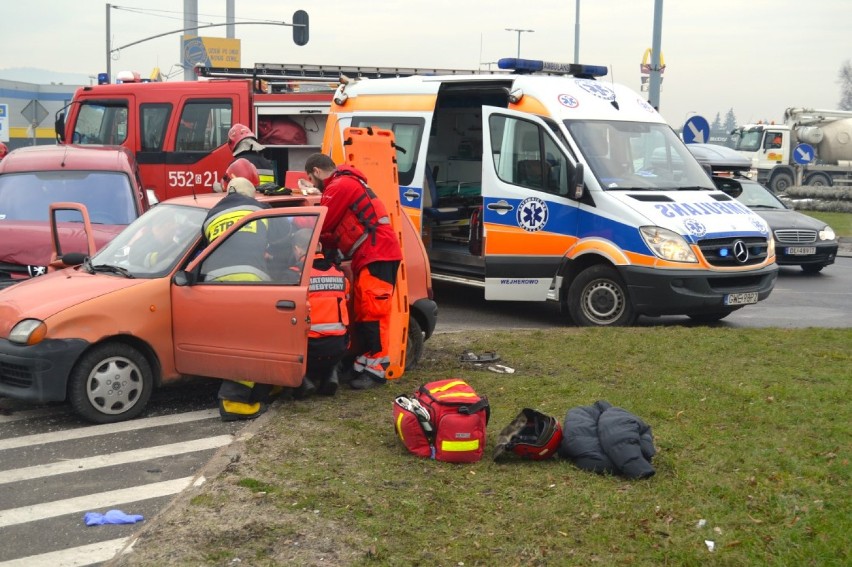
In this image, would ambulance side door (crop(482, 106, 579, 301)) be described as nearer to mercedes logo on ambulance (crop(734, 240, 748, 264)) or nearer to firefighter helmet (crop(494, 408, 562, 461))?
mercedes logo on ambulance (crop(734, 240, 748, 264))

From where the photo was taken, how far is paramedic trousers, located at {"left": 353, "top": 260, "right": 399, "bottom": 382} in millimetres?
7992

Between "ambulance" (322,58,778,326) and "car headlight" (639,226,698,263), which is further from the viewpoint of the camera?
"ambulance" (322,58,778,326)

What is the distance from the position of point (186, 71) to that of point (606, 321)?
27.9 meters

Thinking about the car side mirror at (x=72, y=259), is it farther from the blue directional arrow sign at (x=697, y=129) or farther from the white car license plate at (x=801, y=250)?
the blue directional arrow sign at (x=697, y=129)

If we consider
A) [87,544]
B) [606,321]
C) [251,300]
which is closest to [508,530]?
[87,544]

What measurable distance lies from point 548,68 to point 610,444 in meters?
7.51

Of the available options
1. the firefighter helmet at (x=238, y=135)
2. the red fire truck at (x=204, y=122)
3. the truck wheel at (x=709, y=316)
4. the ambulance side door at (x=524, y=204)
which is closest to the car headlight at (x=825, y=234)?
the truck wheel at (x=709, y=316)

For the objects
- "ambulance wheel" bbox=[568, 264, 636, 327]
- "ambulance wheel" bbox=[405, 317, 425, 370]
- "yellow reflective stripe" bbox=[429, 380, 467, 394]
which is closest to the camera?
"yellow reflective stripe" bbox=[429, 380, 467, 394]

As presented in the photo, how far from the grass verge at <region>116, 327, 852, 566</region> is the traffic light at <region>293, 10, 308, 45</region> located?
26757 mm

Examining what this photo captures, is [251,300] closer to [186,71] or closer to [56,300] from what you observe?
[56,300]

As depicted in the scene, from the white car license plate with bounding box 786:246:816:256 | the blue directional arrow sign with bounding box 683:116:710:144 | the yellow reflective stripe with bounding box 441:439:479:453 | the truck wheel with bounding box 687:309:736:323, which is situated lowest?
the truck wheel with bounding box 687:309:736:323

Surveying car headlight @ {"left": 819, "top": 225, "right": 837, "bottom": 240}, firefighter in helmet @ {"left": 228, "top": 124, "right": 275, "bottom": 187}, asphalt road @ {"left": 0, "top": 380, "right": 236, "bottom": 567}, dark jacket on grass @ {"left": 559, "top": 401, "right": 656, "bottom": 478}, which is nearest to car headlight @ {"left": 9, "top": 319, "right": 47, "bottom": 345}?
asphalt road @ {"left": 0, "top": 380, "right": 236, "bottom": 567}

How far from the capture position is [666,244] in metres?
10.5

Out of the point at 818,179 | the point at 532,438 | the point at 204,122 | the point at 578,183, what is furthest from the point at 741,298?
the point at 818,179
